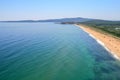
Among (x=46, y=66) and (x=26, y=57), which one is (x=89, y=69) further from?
(x=26, y=57)

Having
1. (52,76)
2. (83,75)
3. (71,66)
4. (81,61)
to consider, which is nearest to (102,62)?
(81,61)

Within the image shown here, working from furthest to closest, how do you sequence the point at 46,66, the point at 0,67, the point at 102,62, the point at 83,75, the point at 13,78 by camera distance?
the point at 102,62 < the point at 46,66 < the point at 0,67 < the point at 83,75 < the point at 13,78

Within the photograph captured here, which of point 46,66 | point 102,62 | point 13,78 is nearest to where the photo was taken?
point 13,78

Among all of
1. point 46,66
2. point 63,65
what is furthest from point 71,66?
point 46,66

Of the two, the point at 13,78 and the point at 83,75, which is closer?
the point at 13,78

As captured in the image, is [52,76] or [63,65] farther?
[63,65]

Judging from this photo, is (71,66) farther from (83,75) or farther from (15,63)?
(15,63)

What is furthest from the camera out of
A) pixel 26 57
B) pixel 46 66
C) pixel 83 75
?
pixel 26 57

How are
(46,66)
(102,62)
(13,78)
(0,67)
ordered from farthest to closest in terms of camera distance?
1. (102,62)
2. (46,66)
3. (0,67)
4. (13,78)
